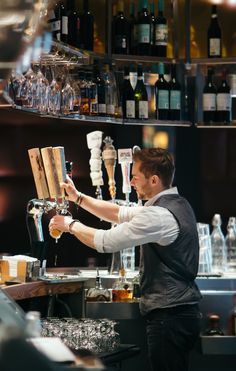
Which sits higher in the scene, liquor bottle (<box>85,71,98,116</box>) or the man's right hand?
liquor bottle (<box>85,71,98,116</box>)

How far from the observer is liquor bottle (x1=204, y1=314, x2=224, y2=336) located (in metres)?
4.89

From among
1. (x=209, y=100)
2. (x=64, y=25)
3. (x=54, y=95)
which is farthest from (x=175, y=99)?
(x=54, y=95)

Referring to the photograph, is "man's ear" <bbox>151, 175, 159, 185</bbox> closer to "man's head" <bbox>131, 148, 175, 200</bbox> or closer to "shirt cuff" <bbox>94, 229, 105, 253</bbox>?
"man's head" <bbox>131, 148, 175, 200</bbox>

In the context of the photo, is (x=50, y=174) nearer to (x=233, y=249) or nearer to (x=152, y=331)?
(x=152, y=331)

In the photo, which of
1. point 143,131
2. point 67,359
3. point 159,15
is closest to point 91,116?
point 143,131

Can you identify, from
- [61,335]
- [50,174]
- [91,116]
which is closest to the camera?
[61,335]

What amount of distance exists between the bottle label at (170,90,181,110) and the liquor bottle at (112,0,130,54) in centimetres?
42

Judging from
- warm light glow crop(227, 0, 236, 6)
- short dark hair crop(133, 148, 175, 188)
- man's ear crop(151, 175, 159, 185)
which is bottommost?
man's ear crop(151, 175, 159, 185)

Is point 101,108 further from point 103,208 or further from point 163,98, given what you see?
point 103,208

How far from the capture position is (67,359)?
1.21m

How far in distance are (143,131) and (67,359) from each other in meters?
4.84

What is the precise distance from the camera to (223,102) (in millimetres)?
5914

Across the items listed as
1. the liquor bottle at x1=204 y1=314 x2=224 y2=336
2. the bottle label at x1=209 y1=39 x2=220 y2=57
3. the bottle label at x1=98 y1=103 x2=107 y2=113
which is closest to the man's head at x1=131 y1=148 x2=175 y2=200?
the liquor bottle at x1=204 y1=314 x2=224 y2=336

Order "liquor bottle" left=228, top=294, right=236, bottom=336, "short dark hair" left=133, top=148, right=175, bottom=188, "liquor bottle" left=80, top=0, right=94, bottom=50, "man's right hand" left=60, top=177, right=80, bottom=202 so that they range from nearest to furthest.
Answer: "short dark hair" left=133, top=148, right=175, bottom=188, "man's right hand" left=60, top=177, right=80, bottom=202, "liquor bottle" left=228, top=294, right=236, bottom=336, "liquor bottle" left=80, top=0, right=94, bottom=50
